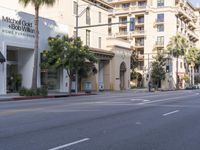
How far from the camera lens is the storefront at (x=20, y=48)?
37.2 meters

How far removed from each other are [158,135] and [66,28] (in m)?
37.7

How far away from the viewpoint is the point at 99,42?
192ft

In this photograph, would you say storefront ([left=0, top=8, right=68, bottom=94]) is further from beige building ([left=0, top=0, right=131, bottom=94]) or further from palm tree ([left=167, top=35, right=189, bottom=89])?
palm tree ([left=167, top=35, right=189, bottom=89])

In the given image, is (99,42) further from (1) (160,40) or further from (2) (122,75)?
(1) (160,40)

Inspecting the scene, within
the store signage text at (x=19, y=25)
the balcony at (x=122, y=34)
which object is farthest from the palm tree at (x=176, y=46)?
the store signage text at (x=19, y=25)

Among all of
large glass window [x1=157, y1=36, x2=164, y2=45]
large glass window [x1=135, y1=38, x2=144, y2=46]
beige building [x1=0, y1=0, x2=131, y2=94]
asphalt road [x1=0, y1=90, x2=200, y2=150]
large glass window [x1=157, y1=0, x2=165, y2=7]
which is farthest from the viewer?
large glass window [x1=135, y1=38, x2=144, y2=46]

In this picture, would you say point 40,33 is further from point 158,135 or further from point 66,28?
point 158,135

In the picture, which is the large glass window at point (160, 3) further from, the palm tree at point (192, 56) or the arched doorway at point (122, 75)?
the arched doorway at point (122, 75)

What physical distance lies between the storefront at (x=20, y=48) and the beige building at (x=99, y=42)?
5.03 meters

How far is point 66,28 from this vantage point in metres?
47.6

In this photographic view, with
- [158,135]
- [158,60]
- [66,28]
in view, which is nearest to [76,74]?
[66,28]

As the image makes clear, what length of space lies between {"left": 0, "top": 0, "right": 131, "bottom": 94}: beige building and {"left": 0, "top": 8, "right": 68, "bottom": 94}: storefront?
5032mm

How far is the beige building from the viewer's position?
51.0 metres

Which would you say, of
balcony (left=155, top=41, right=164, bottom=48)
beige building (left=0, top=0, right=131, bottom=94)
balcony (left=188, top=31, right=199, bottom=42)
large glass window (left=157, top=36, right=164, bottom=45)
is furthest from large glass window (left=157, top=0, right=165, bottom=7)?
beige building (left=0, top=0, right=131, bottom=94)
